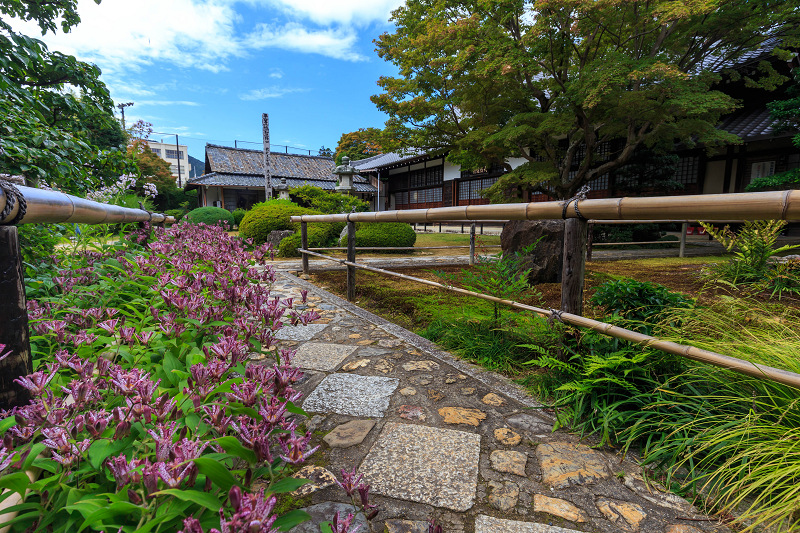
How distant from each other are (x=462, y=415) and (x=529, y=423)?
293 millimetres

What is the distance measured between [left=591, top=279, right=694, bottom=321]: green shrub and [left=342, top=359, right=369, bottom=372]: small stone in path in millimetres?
1369

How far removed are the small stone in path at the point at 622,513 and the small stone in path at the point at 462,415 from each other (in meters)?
0.56

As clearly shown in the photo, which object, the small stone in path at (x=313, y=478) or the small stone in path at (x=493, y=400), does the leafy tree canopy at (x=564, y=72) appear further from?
the small stone in path at (x=313, y=478)

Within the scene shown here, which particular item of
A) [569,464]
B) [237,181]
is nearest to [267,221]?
[569,464]

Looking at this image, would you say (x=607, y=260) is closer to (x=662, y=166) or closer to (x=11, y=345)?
(x=662, y=166)

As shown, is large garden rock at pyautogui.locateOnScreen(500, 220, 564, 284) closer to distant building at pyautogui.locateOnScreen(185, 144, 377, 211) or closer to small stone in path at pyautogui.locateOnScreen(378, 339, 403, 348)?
small stone in path at pyautogui.locateOnScreen(378, 339, 403, 348)

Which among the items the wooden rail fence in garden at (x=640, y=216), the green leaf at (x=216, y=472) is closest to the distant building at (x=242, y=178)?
the wooden rail fence in garden at (x=640, y=216)

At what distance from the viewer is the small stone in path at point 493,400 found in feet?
6.16

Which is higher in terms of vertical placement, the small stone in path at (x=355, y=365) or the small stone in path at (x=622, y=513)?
the small stone in path at (x=355, y=365)

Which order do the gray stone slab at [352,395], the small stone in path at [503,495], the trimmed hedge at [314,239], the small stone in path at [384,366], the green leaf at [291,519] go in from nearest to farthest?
the green leaf at [291,519] < the small stone in path at [503,495] < the gray stone slab at [352,395] < the small stone in path at [384,366] < the trimmed hedge at [314,239]

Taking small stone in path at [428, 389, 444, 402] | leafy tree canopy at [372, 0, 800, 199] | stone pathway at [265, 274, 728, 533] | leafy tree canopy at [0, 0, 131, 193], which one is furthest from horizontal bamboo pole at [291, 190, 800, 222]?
leafy tree canopy at [372, 0, 800, 199]

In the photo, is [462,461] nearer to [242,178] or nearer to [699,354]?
[699,354]

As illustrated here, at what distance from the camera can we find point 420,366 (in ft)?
7.66

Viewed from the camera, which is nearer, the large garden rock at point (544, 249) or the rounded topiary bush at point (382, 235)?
the large garden rock at point (544, 249)
